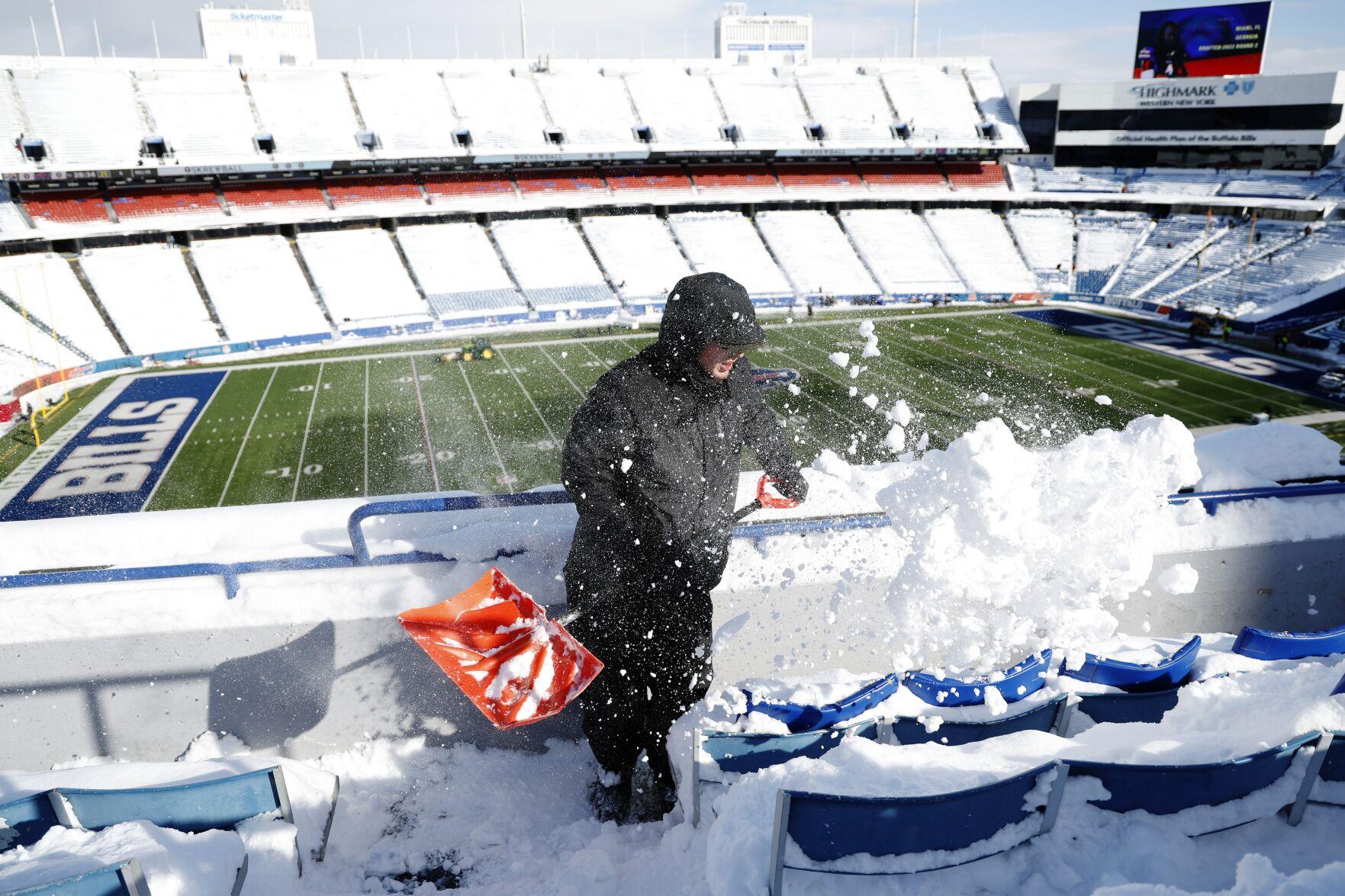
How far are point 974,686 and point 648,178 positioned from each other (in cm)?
3299

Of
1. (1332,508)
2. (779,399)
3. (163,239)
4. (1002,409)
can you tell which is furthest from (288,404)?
(1332,508)

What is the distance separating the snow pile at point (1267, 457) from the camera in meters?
4.46

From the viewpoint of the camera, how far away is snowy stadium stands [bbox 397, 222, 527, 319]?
90.9 ft

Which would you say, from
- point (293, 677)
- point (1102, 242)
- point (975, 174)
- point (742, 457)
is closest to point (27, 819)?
point (293, 677)

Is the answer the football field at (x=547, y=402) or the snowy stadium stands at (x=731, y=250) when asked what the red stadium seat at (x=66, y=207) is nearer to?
the football field at (x=547, y=402)

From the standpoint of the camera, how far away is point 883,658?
152 inches

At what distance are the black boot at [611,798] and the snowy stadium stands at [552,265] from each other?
24.9 m

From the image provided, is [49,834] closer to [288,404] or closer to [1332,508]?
[1332,508]

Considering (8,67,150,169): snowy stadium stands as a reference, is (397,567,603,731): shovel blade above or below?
below

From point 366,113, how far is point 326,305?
942 centimetres

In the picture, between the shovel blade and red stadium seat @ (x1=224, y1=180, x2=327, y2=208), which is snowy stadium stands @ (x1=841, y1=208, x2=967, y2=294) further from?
the shovel blade

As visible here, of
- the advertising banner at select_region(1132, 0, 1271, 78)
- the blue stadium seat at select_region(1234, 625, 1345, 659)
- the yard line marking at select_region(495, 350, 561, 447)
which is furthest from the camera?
the advertising banner at select_region(1132, 0, 1271, 78)

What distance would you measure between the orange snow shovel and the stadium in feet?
1.35

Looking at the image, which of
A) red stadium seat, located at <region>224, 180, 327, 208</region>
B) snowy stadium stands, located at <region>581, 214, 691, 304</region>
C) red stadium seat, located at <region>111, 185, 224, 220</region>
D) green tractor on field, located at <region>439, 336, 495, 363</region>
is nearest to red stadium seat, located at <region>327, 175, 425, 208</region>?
red stadium seat, located at <region>224, 180, 327, 208</region>
